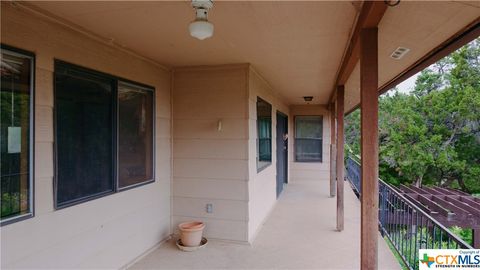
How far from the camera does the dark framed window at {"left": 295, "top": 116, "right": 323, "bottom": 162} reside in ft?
29.1

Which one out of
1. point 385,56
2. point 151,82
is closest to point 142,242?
point 151,82

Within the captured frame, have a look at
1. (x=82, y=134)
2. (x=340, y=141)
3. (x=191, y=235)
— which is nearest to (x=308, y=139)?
(x=340, y=141)

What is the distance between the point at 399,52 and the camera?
9.04ft

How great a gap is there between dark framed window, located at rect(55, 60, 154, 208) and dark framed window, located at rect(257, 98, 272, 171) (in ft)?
5.76

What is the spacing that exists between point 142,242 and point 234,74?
2274 millimetres

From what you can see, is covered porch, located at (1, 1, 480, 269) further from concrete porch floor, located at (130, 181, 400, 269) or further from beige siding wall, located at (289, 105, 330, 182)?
beige siding wall, located at (289, 105, 330, 182)

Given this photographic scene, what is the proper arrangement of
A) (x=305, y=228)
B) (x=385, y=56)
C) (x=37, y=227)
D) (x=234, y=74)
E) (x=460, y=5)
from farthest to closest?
(x=305, y=228) → (x=234, y=74) → (x=385, y=56) → (x=37, y=227) → (x=460, y=5)

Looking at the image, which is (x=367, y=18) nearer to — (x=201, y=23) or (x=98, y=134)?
(x=201, y=23)

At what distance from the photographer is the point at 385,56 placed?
294 cm

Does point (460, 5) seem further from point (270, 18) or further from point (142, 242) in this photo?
point (142, 242)

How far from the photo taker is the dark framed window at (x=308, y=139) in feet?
29.1

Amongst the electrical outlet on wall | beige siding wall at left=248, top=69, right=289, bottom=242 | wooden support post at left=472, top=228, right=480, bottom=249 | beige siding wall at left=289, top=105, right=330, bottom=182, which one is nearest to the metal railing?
wooden support post at left=472, top=228, right=480, bottom=249

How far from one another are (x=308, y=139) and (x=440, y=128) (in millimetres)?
8487

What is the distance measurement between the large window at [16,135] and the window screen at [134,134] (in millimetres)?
941
